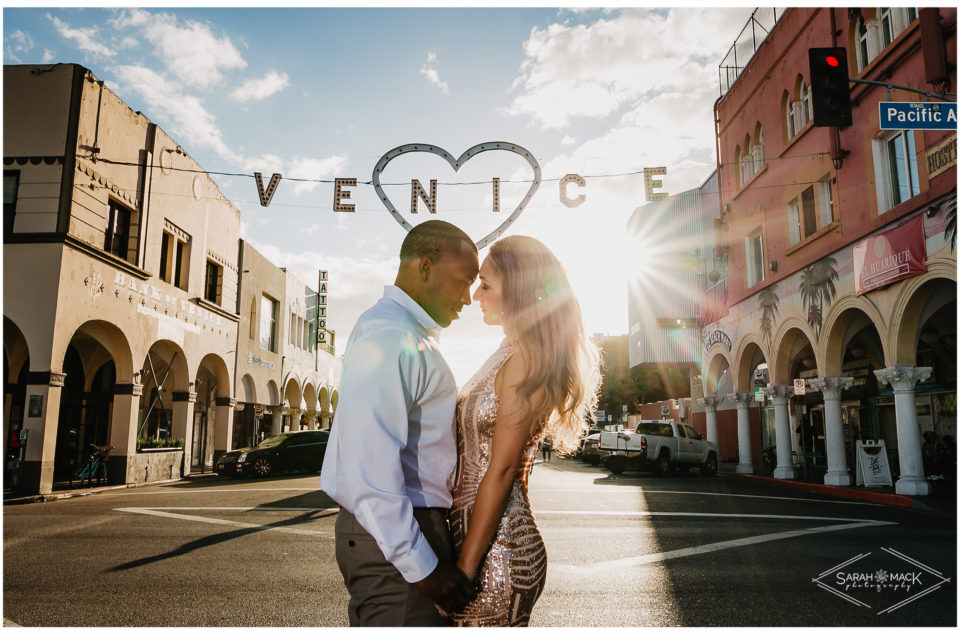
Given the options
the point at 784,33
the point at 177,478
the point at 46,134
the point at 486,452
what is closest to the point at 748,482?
the point at 784,33

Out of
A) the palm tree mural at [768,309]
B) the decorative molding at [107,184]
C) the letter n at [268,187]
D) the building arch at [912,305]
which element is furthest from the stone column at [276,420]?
the building arch at [912,305]

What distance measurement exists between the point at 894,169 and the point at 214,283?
70.2 feet

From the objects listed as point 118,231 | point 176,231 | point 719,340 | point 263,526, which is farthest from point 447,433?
point 719,340

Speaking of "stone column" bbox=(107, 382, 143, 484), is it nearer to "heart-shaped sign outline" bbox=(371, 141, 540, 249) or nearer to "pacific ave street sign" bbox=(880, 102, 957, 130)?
"heart-shaped sign outline" bbox=(371, 141, 540, 249)

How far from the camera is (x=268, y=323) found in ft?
103

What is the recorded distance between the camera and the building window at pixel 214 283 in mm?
24391

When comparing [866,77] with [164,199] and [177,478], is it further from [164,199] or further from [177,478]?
[177,478]

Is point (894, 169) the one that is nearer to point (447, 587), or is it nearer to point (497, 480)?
point (497, 480)

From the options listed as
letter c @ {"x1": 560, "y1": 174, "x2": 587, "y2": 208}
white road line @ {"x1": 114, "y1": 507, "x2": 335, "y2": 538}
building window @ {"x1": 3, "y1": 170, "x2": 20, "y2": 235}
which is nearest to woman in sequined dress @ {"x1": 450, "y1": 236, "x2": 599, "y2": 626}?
white road line @ {"x1": 114, "y1": 507, "x2": 335, "y2": 538}

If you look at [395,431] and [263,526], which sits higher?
[395,431]

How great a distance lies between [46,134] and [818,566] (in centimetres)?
1802

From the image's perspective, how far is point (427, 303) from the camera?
2428mm

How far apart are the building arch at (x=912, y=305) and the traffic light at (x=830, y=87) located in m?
5.25

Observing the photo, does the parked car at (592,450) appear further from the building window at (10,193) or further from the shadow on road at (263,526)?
the building window at (10,193)
